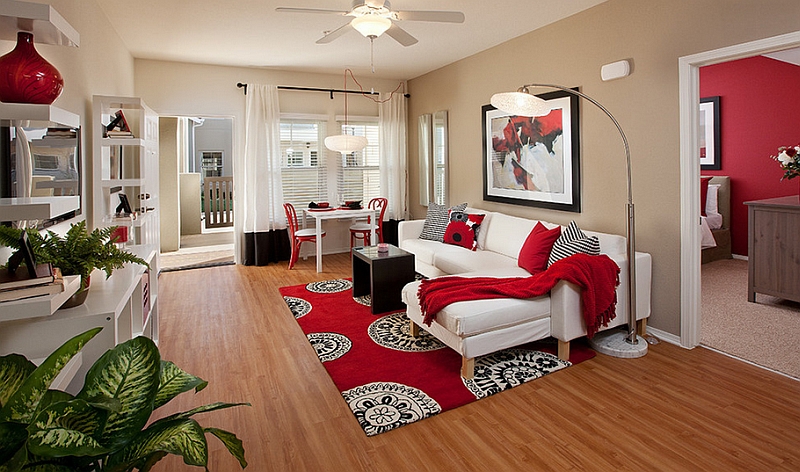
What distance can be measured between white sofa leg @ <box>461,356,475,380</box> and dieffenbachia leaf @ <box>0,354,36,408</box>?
230 centimetres

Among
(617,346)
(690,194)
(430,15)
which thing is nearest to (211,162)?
(430,15)

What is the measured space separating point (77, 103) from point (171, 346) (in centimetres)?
182

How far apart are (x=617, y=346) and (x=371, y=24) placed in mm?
2755

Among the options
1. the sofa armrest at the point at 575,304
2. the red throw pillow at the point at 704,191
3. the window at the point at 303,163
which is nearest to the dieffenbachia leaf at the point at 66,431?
the sofa armrest at the point at 575,304

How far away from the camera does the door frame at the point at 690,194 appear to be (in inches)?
127

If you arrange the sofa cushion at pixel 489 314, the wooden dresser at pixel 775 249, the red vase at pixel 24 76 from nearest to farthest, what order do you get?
1. the red vase at pixel 24 76
2. the sofa cushion at pixel 489 314
3. the wooden dresser at pixel 775 249

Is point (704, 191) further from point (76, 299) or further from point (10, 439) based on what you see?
point (10, 439)

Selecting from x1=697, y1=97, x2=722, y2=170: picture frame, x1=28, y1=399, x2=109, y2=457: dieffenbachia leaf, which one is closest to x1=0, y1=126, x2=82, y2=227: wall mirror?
x1=28, y1=399, x2=109, y2=457: dieffenbachia leaf

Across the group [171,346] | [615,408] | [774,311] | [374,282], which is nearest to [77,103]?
[171,346]

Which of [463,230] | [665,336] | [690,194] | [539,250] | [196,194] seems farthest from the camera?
[196,194]

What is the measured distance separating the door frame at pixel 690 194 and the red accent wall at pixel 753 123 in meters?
3.41

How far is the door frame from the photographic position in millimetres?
3229

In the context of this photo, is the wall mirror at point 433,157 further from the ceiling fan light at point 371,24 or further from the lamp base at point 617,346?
the lamp base at point 617,346

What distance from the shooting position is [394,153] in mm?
7246
